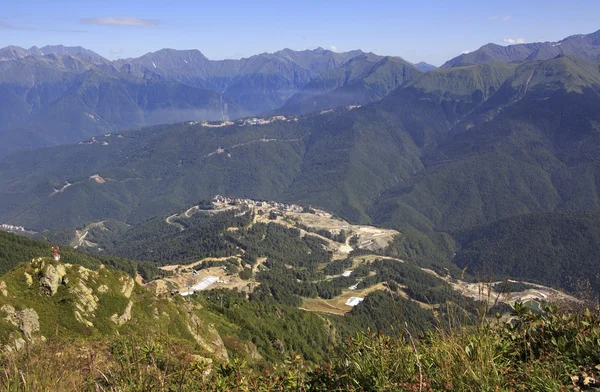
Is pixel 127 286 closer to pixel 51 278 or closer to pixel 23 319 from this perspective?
pixel 51 278

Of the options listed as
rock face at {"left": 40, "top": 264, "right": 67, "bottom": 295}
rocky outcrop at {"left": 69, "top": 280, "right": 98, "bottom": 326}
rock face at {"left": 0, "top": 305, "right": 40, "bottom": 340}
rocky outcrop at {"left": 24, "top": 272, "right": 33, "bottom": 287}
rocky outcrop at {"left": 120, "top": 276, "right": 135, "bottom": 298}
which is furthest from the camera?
rocky outcrop at {"left": 120, "top": 276, "right": 135, "bottom": 298}

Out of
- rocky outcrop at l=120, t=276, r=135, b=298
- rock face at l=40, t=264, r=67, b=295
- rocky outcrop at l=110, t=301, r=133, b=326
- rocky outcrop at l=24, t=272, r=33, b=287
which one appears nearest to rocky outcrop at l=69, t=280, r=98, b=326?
rock face at l=40, t=264, r=67, b=295

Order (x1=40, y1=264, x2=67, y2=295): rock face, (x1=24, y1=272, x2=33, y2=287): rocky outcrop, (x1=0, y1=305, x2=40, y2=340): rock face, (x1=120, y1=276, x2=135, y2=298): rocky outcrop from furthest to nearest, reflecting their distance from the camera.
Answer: (x1=120, y1=276, x2=135, y2=298): rocky outcrop → (x1=40, y1=264, x2=67, y2=295): rock face → (x1=24, y1=272, x2=33, y2=287): rocky outcrop → (x1=0, y1=305, x2=40, y2=340): rock face

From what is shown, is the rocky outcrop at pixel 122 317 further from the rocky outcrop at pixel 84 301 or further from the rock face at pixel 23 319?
the rock face at pixel 23 319

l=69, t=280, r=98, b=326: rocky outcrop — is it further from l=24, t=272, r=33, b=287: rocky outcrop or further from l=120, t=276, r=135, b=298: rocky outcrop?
l=120, t=276, r=135, b=298: rocky outcrop

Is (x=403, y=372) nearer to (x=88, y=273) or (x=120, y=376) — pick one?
(x=120, y=376)

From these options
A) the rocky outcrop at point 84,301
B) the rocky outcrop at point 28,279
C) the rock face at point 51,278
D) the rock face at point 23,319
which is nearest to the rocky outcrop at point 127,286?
the rocky outcrop at point 84,301

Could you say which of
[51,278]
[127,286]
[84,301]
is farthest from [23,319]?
[127,286]
